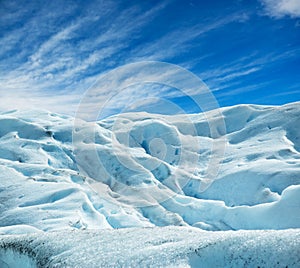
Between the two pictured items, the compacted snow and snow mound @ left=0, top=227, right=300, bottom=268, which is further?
the compacted snow

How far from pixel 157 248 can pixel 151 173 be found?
52.3 ft

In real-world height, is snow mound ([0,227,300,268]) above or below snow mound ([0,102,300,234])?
above

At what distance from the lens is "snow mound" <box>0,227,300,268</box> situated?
2707 millimetres

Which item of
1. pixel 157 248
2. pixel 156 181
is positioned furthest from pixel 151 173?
pixel 157 248

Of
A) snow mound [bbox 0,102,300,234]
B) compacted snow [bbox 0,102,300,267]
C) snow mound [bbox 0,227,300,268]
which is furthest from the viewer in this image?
snow mound [bbox 0,102,300,234]

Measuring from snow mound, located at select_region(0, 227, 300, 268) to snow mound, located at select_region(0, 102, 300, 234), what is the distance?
20.1ft

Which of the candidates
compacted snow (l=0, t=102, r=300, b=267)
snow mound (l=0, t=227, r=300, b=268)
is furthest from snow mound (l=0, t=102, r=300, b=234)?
snow mound (l=0, t=227, r=300, b=268)

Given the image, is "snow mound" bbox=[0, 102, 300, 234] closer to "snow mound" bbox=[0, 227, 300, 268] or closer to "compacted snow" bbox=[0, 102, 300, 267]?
"compacted snow" bbox=[0, 102, 300, 267]

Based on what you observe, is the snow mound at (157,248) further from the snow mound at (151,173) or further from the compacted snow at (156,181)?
the snow mound at (151,173)

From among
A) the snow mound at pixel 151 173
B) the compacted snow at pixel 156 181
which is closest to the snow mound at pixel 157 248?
the compacted snow at pixel 156 181

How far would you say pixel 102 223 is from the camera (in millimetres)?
13250

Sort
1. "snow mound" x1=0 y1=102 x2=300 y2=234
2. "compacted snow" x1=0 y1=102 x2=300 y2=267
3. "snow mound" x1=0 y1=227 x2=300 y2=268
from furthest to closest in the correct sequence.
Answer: "snow mound" x1=0 y1=102 x2=300 y2=234, "compacted snow" x1=0 y1=102 x2=300 y2=267, "snow mound" x1=0 y1=227 x2=300 y2=268

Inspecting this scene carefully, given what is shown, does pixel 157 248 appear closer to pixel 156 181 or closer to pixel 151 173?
pixel 156 181

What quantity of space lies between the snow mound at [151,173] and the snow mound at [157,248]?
20.1 ft
